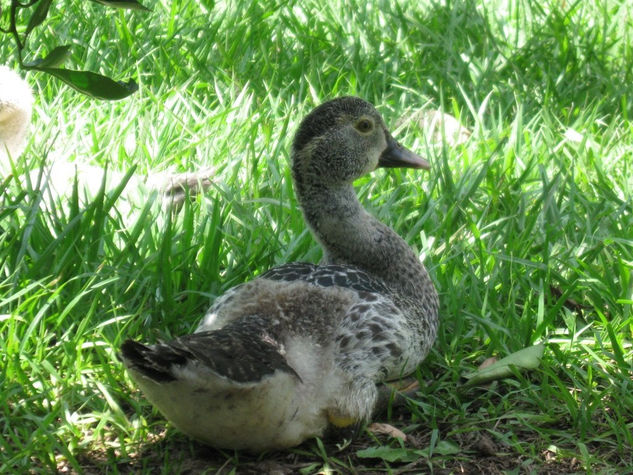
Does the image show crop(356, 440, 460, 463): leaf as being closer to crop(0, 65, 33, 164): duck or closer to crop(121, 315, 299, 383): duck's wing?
crop(121, 315, 299, 383): duck's wing

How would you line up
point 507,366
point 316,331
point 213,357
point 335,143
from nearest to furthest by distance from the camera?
1. point 213,357
2. point 316,331
3. point 507,366
4. point 335,143

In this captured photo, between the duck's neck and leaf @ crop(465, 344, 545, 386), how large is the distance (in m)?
0.35

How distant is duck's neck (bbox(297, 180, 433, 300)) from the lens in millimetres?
3561

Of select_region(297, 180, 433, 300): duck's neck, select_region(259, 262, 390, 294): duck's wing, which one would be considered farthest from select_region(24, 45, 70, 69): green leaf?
select_region(297, 180, 433, 300): duck's neck

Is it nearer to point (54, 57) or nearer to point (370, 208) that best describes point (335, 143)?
point (370, 208)

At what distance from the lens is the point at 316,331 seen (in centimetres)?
312

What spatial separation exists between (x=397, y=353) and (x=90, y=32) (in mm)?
3420

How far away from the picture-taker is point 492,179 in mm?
4660

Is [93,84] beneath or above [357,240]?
above

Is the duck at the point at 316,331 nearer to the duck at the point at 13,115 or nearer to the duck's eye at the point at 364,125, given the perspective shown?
the duck's eye at the point at 364,125

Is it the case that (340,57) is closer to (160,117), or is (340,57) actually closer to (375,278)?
(160,117)

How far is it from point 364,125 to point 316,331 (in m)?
0.90

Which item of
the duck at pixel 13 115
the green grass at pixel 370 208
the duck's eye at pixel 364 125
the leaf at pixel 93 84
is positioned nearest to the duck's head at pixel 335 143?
the duck's eye at pixel 364 125

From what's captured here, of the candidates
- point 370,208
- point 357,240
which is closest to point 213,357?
point 357,240
